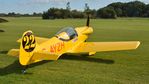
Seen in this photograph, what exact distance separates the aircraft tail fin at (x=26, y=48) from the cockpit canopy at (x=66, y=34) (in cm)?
269

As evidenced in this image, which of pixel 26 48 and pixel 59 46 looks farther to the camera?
pixel 59 46

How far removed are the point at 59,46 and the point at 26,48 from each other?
243cm

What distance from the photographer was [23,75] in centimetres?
870

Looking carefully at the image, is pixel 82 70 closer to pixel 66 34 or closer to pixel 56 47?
pixel 56 47

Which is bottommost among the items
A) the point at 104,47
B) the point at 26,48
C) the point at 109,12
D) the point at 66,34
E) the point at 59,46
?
the point at 109,12

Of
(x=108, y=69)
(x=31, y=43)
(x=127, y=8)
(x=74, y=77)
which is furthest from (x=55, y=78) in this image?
(x=127, y=8)

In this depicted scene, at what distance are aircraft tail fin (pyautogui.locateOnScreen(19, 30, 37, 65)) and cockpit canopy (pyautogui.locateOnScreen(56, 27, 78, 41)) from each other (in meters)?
2.69

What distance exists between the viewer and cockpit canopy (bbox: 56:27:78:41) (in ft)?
38.4

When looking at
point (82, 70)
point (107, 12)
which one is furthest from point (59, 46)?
point (107, 12)

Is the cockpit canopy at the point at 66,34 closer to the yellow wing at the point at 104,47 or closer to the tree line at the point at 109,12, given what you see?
the yellow wing at the point at 104,47

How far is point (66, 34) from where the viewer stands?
12.1 m

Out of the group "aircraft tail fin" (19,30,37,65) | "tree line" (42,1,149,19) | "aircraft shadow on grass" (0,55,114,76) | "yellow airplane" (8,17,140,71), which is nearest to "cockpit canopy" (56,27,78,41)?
"yellow airplane" (8,17,140,71)

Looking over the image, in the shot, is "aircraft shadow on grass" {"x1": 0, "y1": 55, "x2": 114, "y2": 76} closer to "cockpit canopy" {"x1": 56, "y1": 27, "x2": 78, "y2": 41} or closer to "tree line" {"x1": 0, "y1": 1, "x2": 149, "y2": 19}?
"cockpit canopy" {"x1": 56, "y1": 27, "x2": 78, "y2": 41}

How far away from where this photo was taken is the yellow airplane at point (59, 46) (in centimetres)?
876
